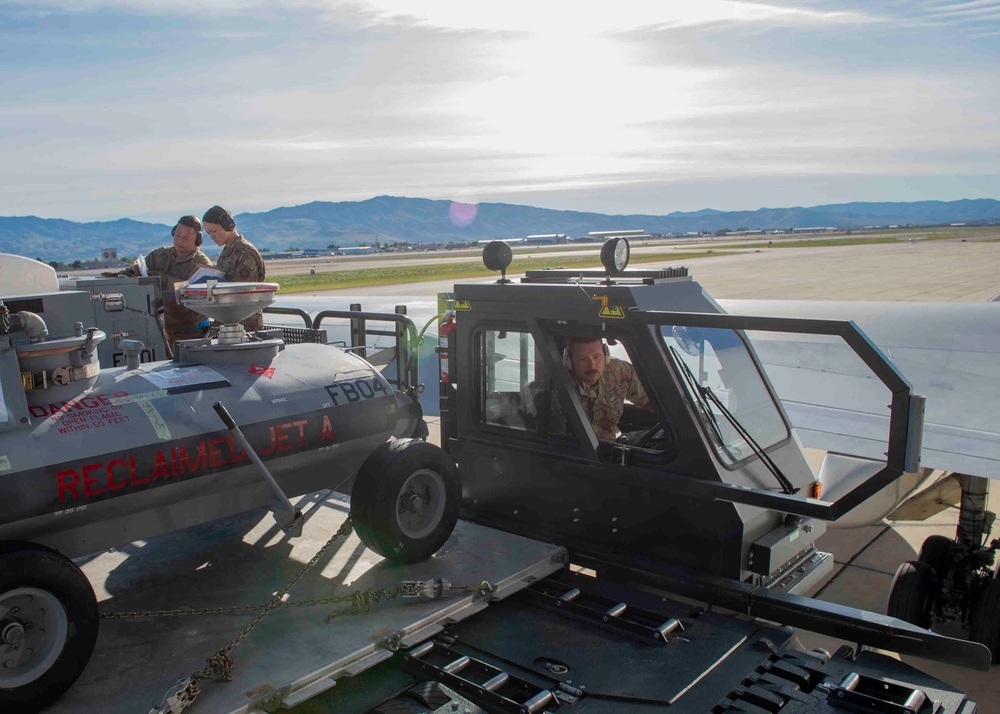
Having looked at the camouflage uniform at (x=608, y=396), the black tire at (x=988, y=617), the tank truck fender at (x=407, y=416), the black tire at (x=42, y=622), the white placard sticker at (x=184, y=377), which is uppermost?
the white placard sticker at (x=184, y=377)

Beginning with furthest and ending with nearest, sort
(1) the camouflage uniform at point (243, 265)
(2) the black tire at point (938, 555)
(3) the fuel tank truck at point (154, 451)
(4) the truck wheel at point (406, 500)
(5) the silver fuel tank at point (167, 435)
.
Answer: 1. (1) the camouflage uniform at point (243, 265)
2. (2) the black tire at point (938, 555)
3. (4) the truck wheel at point (406, 500)
4. (5) the silver fuel tank at point (167, 435)
5. (3) the fuel tank truck at point (154, 451)

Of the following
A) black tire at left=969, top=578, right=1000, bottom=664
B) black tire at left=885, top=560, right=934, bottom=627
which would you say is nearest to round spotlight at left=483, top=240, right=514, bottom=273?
black tire at left=885, top=560, right=934, bottom=627

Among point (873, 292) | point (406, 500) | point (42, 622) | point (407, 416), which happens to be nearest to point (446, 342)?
point (407, 416)

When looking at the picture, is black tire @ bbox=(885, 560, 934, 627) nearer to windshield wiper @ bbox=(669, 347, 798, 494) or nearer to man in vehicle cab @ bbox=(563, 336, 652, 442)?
windshield wiper @ bbox=(669, 347, 798, 494)

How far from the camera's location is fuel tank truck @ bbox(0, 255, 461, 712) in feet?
10.3

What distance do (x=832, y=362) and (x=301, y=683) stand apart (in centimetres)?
648

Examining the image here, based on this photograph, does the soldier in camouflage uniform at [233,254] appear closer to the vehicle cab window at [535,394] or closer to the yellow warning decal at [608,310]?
the vehicle cab window at [535,394]

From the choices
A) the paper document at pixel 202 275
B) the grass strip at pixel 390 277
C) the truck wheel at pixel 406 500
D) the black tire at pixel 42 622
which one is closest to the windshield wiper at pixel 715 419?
the truck wheel at pixel 406 500

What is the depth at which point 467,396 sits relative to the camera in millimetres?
5262

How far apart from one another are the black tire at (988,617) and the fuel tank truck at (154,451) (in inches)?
147

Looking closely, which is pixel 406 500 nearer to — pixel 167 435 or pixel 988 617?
pixel 167 435

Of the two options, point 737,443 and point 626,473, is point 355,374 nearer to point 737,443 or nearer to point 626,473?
point 626,473

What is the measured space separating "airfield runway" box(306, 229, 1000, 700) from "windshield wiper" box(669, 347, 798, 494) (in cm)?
194

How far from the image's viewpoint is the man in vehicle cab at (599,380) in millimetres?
4801
